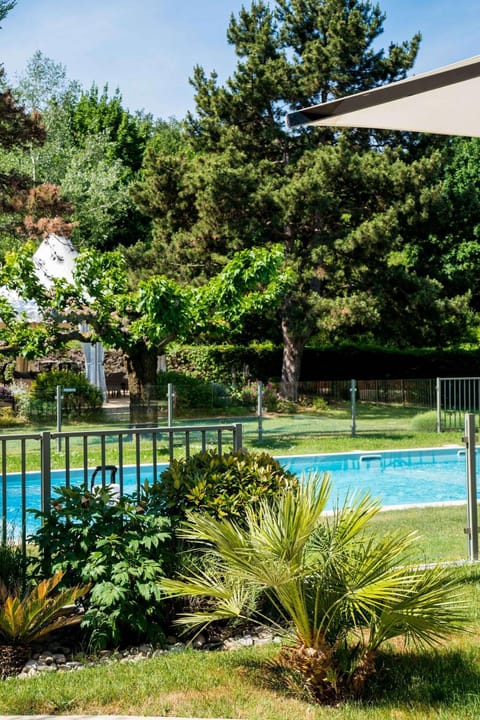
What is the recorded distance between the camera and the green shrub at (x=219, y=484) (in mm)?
4895

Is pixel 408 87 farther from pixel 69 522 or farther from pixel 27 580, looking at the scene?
pixel 27 580

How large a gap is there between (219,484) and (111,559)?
862mm

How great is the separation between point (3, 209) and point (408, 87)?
722 inches

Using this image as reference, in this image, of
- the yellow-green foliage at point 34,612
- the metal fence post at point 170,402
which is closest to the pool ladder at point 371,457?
the metal fence post at point 170,402

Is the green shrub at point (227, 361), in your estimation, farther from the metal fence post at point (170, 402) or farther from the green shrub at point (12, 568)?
the green shrub at point (12, 568)

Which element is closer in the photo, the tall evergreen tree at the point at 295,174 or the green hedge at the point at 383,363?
the tall evergreen tree at the point at 295,174

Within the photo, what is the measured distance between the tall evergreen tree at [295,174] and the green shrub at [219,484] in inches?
720

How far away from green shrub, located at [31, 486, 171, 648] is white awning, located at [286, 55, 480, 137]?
2.57 m

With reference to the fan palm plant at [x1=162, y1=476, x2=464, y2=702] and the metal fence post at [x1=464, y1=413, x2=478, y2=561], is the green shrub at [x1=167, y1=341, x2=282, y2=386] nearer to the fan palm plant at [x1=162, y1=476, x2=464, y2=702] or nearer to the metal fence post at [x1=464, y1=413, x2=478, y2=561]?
the metal fence post at [x1=464, y1=413, x2=478, y2=561]

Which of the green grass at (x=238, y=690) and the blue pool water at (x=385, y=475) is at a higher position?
the green grass at (x=238, y=690)

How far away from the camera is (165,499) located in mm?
4953

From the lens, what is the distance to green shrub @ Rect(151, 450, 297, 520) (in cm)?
489

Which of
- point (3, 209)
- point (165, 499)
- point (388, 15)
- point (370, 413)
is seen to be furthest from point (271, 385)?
point (165, 499)

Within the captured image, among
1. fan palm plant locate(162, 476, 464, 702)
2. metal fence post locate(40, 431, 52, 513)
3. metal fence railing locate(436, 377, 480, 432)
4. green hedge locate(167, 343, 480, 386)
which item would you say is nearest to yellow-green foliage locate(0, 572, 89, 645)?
fan palm plant locate(162, 476, 464, 702)
